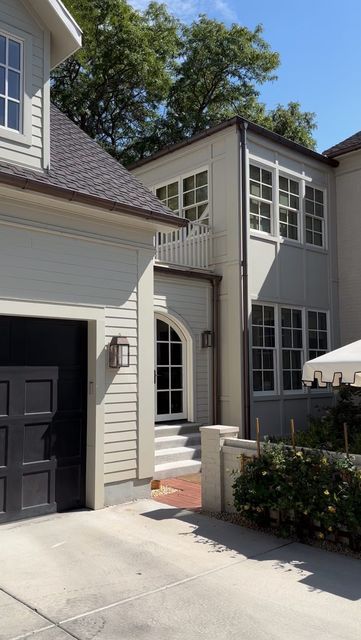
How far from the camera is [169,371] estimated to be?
10492mm

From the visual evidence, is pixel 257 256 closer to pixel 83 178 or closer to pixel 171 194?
pixel 171 194

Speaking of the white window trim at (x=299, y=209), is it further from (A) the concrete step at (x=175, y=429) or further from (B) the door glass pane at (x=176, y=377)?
(A) the concrete step at (x=175, y=429)

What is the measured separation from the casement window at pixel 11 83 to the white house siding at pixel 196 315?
435 centimetres

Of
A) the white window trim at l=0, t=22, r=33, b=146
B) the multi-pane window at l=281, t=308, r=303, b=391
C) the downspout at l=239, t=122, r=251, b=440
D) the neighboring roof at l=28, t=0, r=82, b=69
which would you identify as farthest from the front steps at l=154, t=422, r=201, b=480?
the neighboring roof at l=28, t=0, r=82, b=69

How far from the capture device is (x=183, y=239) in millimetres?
11867

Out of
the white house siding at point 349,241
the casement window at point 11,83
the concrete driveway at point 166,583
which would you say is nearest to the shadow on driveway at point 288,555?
the concrete driveway at point 166,583

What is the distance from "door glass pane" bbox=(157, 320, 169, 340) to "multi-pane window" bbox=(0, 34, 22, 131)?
197 inches

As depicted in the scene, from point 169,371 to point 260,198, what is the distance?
4317 millimetres

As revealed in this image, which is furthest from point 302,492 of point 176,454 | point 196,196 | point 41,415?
point 196,196

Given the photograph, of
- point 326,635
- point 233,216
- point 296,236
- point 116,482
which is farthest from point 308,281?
point 326,635

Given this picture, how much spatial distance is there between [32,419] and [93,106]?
18.3 m

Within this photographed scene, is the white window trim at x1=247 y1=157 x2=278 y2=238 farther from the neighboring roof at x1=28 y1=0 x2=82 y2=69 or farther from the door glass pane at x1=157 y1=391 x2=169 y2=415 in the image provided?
the neighboring roof at x1=28 y1=0 x2=82 y2=69

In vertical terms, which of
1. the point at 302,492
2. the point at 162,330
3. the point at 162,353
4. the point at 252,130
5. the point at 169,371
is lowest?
the point at 302,492

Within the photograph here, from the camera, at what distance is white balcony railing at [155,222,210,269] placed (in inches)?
452
